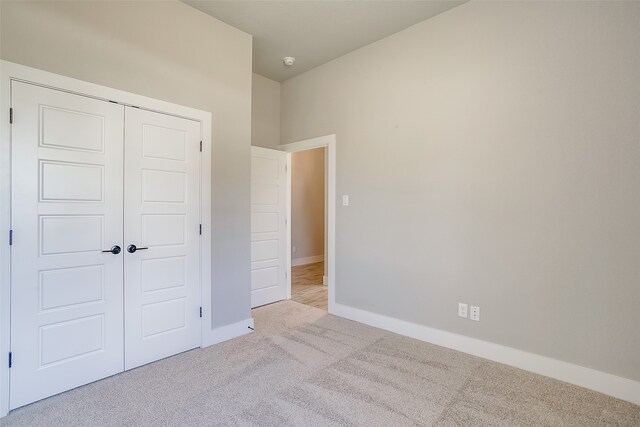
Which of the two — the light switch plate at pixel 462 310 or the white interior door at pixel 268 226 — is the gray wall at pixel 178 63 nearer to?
the white interior door at pixel 268 226

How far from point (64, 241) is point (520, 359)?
11.6 ft

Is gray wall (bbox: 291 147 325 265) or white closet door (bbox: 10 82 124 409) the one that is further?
gray wall (bbox: 291 147 325 265)

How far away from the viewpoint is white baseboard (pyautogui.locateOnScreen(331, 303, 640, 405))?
2.04 meters

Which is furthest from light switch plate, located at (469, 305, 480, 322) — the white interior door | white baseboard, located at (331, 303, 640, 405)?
the white interior door

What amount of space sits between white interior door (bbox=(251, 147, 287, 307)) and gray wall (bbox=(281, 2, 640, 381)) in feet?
3.72

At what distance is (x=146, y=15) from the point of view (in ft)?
7.93

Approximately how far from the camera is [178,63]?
2623 mm

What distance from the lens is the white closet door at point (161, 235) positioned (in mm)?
2377

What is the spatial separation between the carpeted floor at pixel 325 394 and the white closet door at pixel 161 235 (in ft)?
0.85

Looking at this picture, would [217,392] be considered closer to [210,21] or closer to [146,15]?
[146,15]

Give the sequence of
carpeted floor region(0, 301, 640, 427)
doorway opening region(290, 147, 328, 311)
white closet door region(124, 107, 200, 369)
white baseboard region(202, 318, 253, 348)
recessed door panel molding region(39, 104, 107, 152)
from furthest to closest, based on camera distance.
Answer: doorway opening region(290, 147, 328, 311)
white baseboard region(202, 318, 253, 348)
white closet door region(124, 107, 200, 369)
recessed door panel molding region(39, 104, 107, 152)
carpeted floor region(0, 301, 640, 427)

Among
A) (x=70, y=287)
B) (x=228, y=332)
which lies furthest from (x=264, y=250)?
(x=70, y=287)

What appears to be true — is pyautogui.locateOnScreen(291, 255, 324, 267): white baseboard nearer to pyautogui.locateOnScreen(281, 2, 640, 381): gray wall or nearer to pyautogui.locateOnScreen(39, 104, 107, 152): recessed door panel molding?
pyautogui.locateOnScreen(281, 2, 640, 381): gray wall

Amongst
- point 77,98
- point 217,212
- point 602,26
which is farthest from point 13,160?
point 602,26
